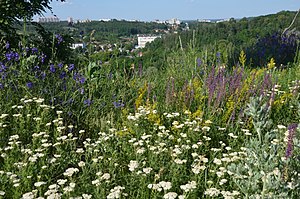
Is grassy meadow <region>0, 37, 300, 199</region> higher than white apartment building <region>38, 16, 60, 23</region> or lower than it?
lower

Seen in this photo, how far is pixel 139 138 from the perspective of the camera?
3.75m

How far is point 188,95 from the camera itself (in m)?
4.43

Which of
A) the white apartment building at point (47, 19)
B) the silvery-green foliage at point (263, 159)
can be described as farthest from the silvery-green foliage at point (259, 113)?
the white apartment building at point (47, 19)

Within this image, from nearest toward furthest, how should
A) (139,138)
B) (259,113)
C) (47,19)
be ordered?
(259,113) → (139,138) → (47,19)

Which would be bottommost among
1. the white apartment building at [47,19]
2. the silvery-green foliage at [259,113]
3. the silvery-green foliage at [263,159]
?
the silvery-green foliage at [263,159]

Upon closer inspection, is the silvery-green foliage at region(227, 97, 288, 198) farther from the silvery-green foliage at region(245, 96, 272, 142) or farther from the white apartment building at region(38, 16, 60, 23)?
the white apartment building at region(38, 16, 60, 23)

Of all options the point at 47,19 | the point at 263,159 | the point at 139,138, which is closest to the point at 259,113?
the point at 263,159

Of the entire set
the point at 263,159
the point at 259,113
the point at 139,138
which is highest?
the point at 259,113

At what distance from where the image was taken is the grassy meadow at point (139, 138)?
2.25 metres

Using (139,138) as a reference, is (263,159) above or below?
above

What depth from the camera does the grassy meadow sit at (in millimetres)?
2248

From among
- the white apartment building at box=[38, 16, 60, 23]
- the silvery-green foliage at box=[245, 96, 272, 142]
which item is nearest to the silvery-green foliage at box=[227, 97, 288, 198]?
the silvery-green foliage at box=[245, 96, 272, 142]

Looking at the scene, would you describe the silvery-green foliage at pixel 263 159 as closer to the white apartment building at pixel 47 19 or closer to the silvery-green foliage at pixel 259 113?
the silvery-green foliage at pixel 259 113

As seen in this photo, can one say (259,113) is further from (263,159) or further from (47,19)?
(47,19)
